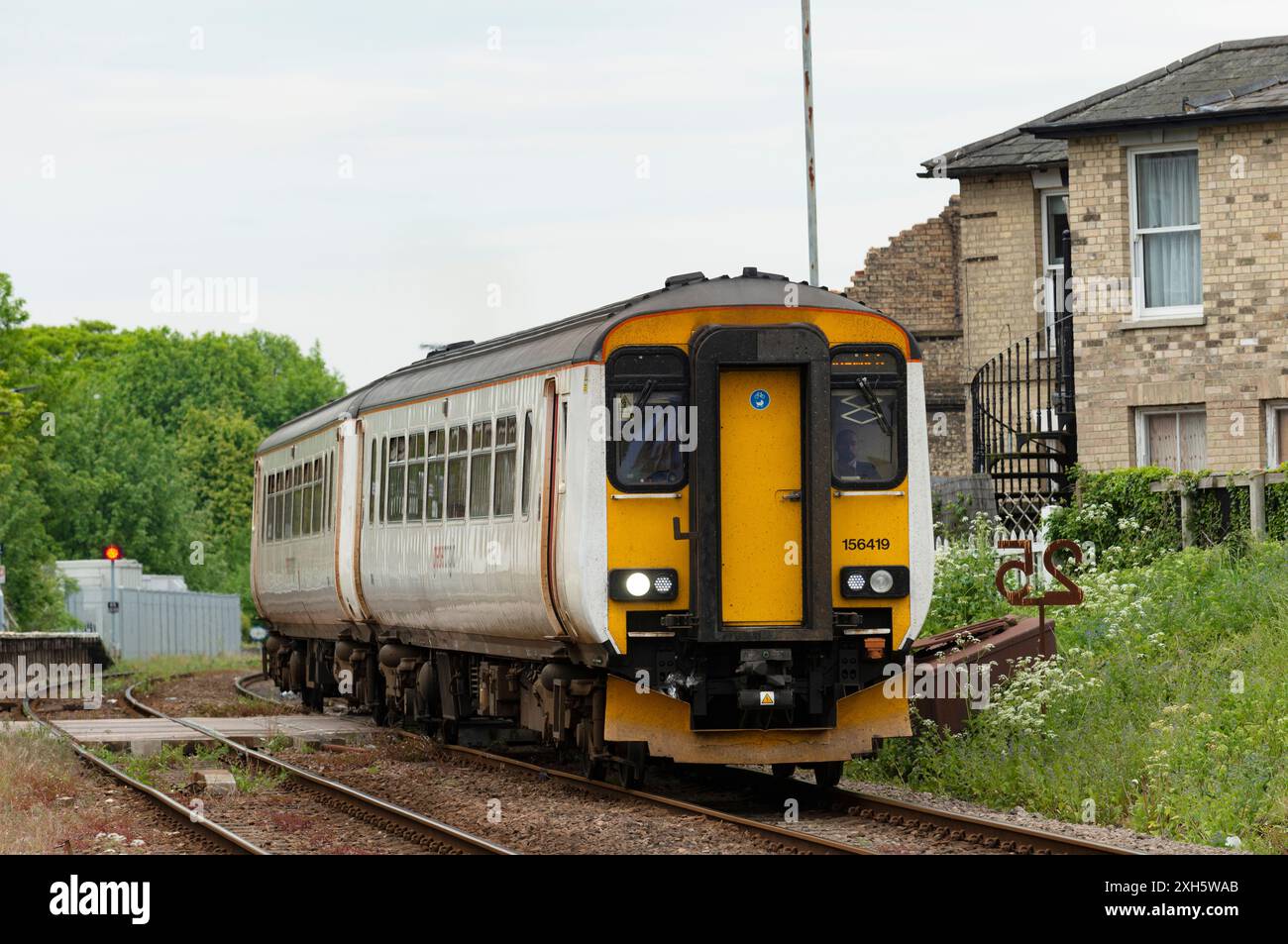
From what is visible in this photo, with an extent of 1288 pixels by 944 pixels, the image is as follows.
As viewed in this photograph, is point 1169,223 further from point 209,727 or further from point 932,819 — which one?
point 932,819

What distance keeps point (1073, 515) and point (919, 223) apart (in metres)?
15.3

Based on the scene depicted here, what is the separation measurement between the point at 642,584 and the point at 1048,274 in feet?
53.0

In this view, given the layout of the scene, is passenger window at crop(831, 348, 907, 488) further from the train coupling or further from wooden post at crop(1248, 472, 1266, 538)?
wooden post at crop(1248, 472, 1266, 538)

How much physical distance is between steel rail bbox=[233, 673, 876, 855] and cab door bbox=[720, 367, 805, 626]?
1.26 m

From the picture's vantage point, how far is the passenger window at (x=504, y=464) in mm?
15047

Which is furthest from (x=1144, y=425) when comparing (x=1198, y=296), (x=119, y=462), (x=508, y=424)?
(x=119, y=462)

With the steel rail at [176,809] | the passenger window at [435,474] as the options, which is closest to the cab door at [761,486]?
the steel rail at [176,809]

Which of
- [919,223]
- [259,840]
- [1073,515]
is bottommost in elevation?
[259,840]

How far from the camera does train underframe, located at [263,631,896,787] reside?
13.1 m

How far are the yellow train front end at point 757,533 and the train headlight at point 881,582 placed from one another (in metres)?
0.01

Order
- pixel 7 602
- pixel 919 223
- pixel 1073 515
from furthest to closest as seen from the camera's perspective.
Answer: pixel 7 602 < pixel 919 223 < pixel 1073 515

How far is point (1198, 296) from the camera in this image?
23.0 metres

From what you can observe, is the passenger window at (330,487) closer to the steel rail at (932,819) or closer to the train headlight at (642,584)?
the steel rail at (932,819)

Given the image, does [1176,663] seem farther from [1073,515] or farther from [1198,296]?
[1198,296]
